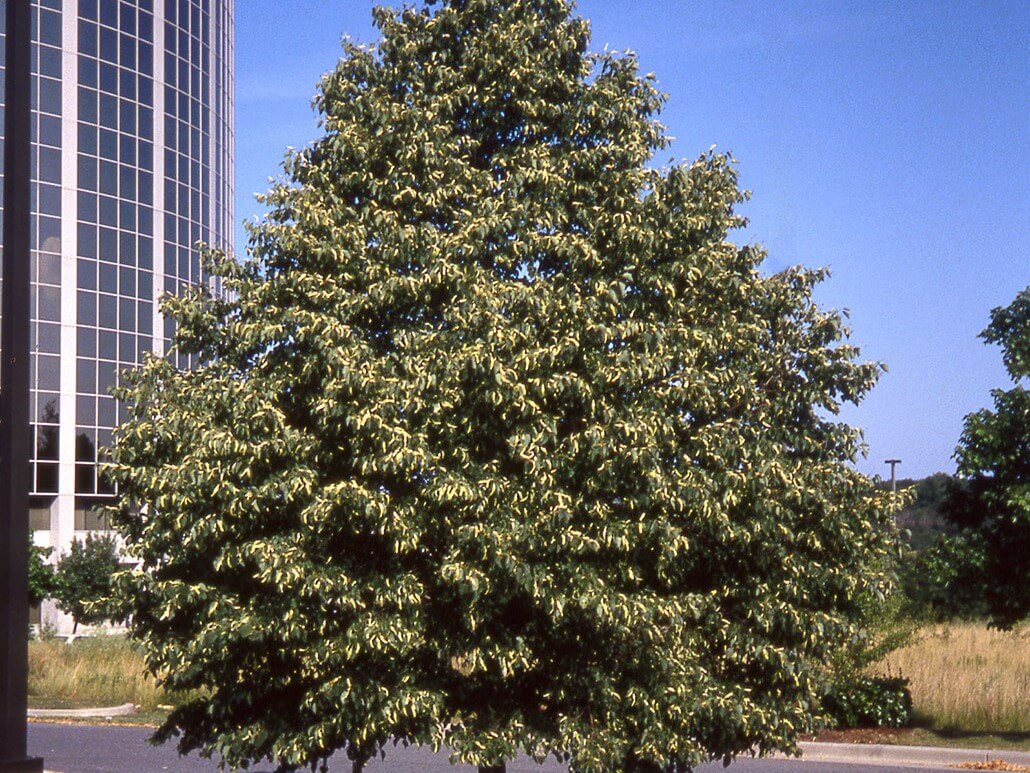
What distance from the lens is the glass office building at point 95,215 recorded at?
5488 cm

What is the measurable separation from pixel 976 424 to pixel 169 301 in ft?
38.1

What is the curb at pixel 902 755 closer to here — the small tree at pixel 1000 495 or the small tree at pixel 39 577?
the small tree at pixel 1000 495

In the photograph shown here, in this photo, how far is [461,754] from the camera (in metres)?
8.81

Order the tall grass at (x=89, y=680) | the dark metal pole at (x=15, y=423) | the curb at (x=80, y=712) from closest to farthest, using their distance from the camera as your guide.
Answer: the dark metal pole at (x=15, y=423)
the curb at (x=80, y=712)
the tall grass at (x=89, y=680)

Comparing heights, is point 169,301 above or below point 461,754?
above

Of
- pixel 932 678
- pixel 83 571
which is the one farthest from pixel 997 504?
pixel 83 571

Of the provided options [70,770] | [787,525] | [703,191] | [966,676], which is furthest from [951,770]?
[70,770]

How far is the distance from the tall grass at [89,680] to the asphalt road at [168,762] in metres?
3.49

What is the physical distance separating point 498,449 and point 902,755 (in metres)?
11.6

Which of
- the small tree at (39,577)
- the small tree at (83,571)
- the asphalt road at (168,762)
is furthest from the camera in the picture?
the small tree at (83,571)

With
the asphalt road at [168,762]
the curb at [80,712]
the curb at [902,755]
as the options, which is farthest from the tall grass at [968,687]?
the curb at [80,712]

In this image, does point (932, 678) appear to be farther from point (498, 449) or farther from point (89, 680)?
point (89, 680)

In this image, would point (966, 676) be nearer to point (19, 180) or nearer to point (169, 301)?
point (169, 301)

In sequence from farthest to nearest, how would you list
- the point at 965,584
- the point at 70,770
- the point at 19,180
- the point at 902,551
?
1. the point at 965,584
2. the point at 70,770
3. the point at 902,551
4. the point at 19,180
